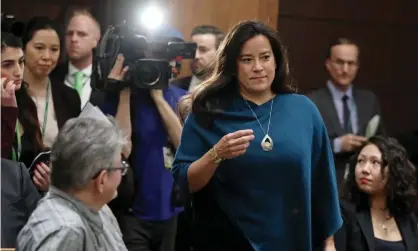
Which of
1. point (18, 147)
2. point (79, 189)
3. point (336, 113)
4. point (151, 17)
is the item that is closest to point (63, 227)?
point (79, 189)

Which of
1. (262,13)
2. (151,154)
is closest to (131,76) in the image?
(151,154)

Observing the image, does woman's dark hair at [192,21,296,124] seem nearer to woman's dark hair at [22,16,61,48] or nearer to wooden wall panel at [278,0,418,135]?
woman's dark hair at [22,16,61,48]

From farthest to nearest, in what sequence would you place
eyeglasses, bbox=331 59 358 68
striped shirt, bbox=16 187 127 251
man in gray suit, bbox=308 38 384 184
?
eyeglasses, bbox=331 59 358 68, man in gray suit, bbox=308 38 384 184, striped shirt, bbox=16 187 127 251

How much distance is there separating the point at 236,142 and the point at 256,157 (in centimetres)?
14

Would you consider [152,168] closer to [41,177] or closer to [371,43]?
[41,177]

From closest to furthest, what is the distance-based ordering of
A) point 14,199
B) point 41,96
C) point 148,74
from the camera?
point 14,199 < point 41,96 < point 148,74

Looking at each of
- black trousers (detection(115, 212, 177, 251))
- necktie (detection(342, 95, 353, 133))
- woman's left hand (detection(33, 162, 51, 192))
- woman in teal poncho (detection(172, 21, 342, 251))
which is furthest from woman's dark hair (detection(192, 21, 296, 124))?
necktie (detection(342, 95, 353, 133))

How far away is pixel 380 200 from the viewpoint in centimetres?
323

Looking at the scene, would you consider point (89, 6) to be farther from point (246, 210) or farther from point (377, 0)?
point (377, 0)

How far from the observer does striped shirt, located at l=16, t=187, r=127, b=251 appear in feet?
6.40

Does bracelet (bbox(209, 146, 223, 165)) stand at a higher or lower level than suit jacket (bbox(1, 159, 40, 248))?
higher

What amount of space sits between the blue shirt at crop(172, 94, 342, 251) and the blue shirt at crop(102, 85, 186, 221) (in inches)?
28.2

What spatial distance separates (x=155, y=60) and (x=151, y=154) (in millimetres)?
354

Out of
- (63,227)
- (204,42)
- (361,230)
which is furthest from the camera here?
(204,42)
